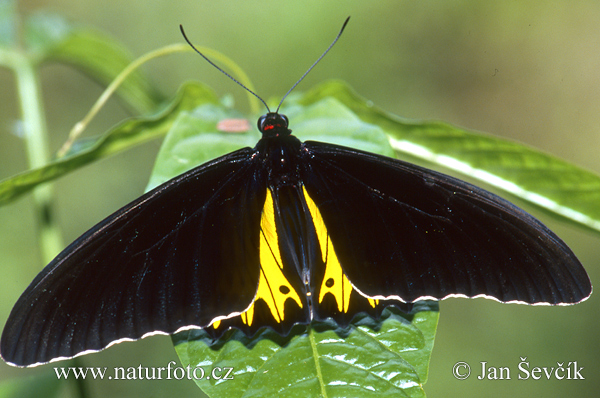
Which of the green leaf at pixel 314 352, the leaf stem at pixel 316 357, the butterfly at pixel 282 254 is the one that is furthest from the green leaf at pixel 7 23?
the leaf stem at pixel 316 357

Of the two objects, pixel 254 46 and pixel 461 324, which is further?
pixel 254 46

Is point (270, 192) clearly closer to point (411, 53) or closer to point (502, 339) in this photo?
point (502, 339)

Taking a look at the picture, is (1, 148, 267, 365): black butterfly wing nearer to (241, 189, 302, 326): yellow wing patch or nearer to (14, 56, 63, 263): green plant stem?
(241, 189, 302, 326): yellow wing patch

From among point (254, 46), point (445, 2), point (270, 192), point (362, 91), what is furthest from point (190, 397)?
point (445, 2)

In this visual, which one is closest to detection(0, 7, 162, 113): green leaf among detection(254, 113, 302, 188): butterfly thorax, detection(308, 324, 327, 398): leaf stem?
detection(254, 113, 302, 188): butterfly thorax

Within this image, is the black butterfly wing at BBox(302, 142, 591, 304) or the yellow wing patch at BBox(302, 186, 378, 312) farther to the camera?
the yellow wing patch at BBox(302, 186, 378, 312)
